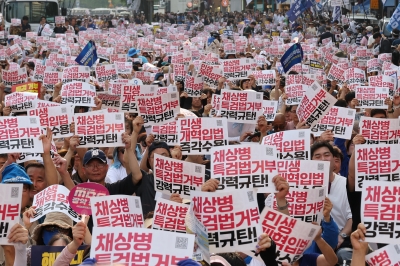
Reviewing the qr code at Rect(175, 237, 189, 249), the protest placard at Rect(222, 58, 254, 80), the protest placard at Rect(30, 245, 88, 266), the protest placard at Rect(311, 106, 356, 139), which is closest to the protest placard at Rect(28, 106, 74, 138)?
the protest placard at Rect(311, 106, 356, 139)

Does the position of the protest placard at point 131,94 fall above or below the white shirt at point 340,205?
above

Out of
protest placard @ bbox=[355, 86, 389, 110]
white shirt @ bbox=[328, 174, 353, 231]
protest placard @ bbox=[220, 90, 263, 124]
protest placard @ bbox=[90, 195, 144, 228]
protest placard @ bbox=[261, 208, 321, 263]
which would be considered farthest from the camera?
protest placard @ bbox=[355, 86, 389, 110]

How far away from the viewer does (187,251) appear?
15.6 ft

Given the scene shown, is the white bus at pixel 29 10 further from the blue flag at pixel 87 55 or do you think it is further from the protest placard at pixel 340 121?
the protest placard at pixel 340 121

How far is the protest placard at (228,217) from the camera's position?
5695 mm

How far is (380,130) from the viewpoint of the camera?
9031 mm

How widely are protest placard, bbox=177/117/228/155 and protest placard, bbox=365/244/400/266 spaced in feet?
10.9

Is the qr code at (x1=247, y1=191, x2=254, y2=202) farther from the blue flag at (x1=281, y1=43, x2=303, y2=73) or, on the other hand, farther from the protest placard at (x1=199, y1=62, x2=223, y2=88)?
the blue flag at (x1=281, y1=43, x2=303, y2=73)

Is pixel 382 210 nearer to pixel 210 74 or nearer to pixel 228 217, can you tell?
pixel 228 217

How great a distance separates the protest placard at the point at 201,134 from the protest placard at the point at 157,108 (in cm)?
167

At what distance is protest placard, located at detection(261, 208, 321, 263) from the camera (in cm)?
588

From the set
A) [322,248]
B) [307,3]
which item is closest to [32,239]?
[322,248]

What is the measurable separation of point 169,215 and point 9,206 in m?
1.08

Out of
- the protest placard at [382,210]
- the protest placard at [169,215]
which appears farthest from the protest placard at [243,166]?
the protest placard at [382,210]
